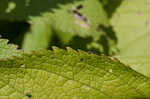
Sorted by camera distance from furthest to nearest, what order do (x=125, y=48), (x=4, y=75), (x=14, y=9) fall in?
1. (x=125, y=48)
2. (x=14, y=9)
3. (x=4, y=75)

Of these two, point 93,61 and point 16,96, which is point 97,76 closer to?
point 93,61

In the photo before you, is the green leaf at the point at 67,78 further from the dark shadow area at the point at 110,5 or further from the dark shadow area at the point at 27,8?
the dark shadow area at the point at 110,5

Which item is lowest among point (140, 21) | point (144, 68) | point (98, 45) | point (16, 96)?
point (16, 96)

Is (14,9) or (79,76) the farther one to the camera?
(14,9)

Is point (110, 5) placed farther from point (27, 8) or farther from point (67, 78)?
point (67, 78)

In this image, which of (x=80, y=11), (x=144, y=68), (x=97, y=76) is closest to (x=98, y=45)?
(x=80, y=11)

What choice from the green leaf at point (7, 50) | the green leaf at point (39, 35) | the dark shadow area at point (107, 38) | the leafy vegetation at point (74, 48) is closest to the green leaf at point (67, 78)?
the leafy vegetation at point (74, 48)

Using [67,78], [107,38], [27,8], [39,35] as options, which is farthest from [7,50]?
[107,38]

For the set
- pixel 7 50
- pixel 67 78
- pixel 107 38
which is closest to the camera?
pixel 67 78
